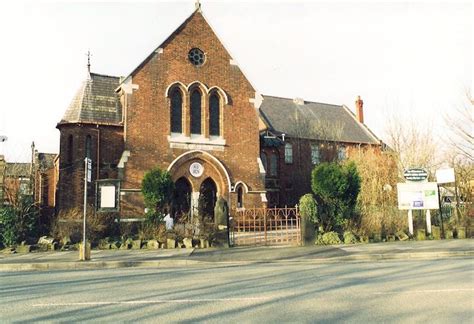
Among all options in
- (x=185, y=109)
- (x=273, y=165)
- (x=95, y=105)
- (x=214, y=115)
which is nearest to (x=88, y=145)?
(x=95, y=105)

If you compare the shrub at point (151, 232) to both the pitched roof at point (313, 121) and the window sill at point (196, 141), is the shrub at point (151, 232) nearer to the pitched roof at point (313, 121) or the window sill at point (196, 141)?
the window sill at point (196, 141)

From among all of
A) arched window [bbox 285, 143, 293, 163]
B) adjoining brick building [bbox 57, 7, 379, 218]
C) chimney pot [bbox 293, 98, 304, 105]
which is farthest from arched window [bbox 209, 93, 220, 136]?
chimney pot [bbox 293, 98, 304, 105]

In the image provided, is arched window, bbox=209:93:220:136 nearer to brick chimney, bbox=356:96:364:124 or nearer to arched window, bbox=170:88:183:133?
arched window, bbox=170:88:183:133

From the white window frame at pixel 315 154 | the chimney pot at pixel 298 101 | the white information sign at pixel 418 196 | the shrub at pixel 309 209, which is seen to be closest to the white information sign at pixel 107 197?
the shrub at pixel 309 209

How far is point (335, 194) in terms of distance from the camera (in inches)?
760

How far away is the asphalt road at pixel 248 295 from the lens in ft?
22.0

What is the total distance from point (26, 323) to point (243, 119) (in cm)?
2230

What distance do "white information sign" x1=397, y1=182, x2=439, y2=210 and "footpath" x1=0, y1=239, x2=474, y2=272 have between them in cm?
255

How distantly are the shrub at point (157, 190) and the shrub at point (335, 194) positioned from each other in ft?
24.3

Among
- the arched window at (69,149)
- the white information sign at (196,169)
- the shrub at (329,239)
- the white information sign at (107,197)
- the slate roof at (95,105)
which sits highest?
the slate roof at (95,105)

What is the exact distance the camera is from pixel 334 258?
48.0ft

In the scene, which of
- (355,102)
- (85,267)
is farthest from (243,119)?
(355,102)

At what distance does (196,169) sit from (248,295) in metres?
18.5

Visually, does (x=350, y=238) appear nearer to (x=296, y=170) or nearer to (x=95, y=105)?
(x=95, y=105)
